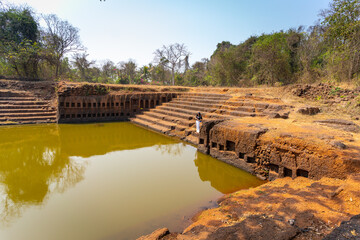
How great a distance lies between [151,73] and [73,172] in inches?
1251

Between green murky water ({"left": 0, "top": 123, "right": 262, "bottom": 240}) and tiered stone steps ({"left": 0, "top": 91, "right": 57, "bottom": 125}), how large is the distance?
397 centimetres

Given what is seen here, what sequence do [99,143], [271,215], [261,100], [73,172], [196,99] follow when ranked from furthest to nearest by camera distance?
1. [196,99]
2. [261,100]
3. [99,143]
4. [73,172]
5. [271,215]

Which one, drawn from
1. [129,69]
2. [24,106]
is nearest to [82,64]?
[129,69]

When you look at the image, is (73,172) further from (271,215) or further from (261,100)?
(261,100)

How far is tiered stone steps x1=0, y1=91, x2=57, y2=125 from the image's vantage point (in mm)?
11148

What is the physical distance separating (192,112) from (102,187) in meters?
6.88

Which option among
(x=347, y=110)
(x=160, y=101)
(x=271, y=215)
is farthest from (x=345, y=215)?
(x=160, y=101)

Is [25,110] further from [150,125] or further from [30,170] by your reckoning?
[30,170]

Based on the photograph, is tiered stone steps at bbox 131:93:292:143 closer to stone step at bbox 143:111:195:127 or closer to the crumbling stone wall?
stone step at bbox 143:111:195:127

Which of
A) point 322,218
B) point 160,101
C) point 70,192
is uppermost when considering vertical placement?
point 160,101

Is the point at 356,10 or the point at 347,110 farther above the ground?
the point at 356,10

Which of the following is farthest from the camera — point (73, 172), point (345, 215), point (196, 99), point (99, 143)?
point (196, 99)

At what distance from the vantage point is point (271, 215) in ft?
8.73

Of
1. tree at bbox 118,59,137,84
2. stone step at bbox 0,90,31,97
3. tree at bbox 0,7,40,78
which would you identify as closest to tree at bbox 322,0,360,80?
stone step at bbox 0,90,31,97
